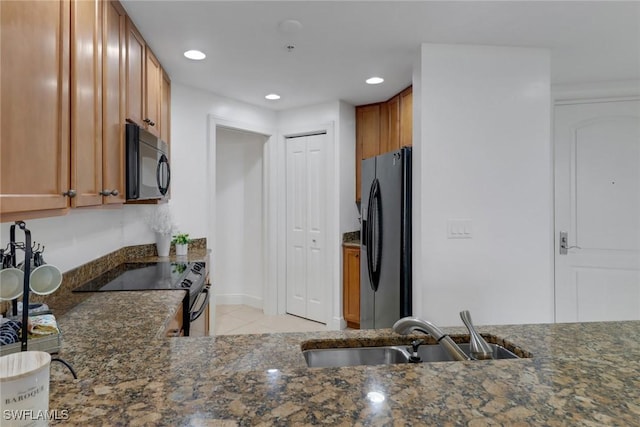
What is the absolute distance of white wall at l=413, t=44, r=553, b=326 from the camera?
2334mm

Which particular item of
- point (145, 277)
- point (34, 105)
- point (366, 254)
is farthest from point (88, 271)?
point (366, 254)

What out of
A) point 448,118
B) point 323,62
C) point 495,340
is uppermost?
point 323,62

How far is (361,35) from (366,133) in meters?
1.63

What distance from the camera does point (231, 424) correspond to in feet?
2.18

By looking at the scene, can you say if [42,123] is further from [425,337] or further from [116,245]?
[116,245]

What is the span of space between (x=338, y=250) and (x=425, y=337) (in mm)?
2446

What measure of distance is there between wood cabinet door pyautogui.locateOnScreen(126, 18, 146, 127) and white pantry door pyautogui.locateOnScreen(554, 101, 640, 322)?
3184 millimetres

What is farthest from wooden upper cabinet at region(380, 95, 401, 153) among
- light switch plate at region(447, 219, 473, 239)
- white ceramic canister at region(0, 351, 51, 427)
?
white ceramic canister at region(0, 351, 51, 427)

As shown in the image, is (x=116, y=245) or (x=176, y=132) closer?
(x=116, y=245)

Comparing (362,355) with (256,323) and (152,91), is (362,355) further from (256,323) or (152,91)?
(256,323)

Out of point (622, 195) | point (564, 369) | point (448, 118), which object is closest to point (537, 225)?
point (448, 118)

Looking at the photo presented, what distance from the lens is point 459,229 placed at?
235 centimetres

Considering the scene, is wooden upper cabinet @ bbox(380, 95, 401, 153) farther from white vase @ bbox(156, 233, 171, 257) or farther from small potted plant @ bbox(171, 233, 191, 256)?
white vase @ bbox(156, 233, 171, 257)

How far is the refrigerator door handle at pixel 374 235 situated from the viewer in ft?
9.40
